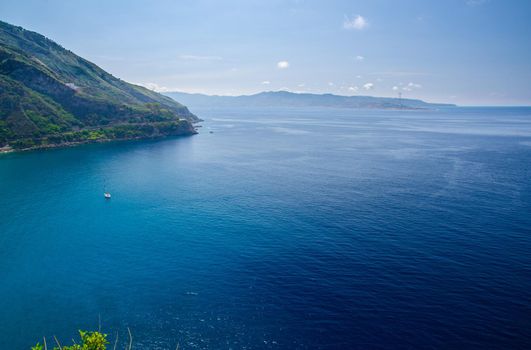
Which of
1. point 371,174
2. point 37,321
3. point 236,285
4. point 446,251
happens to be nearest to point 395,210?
point 446,251

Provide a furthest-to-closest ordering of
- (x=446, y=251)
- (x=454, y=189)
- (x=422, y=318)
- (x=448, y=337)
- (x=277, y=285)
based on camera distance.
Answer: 1. (x=454, y=189)
2. (x=446, y=251)
3. (x=277, y=285)
4. (x=422, y=318)
5. (x=448, y=337)

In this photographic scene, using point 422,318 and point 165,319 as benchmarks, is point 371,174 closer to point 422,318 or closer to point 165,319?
point 422,318

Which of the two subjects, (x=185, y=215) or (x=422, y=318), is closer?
(x=422, y=318)

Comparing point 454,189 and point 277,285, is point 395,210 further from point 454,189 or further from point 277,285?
point 277,285

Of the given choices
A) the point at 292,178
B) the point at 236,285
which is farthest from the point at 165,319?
the point at 292,178

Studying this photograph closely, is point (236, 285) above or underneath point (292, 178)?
underneath

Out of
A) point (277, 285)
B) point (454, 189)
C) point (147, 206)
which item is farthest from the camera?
point (454, 189)
